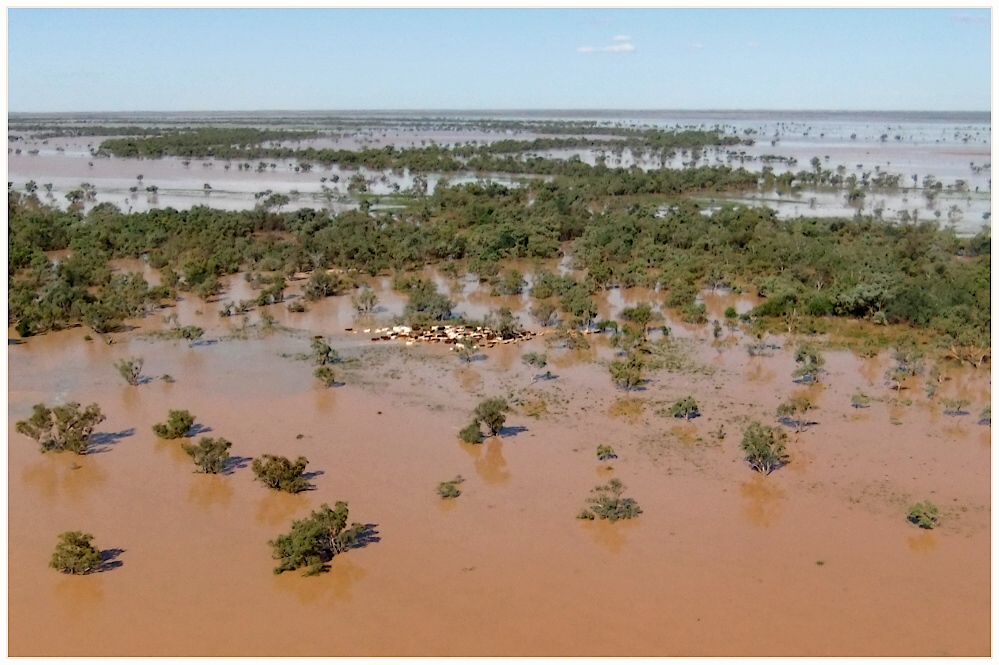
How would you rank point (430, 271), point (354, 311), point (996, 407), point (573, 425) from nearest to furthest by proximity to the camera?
point (996, 407) → point (573, 425) → point (354, 311) → point (430, 271)

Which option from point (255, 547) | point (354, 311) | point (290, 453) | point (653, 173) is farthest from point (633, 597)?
point (653, 173)

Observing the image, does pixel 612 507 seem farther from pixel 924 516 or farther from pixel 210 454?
pixel 210 454

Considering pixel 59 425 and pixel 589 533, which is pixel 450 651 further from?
pixel 59 425

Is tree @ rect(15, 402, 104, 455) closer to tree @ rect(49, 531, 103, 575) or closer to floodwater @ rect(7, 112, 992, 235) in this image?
tree @ rect(49, 531, 103, 575)

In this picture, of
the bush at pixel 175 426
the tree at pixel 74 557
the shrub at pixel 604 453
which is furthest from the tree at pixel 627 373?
the tree at pixel 74 557

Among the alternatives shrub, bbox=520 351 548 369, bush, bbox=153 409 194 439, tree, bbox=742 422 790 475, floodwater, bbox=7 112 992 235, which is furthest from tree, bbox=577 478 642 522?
floodwater, bbox=7 112 992 235

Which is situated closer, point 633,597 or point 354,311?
point 633,597

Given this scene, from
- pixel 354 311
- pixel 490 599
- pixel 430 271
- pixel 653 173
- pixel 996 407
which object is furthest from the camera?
pixel 653 173

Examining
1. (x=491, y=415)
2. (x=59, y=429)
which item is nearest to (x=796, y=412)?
(x=491, y=415)
